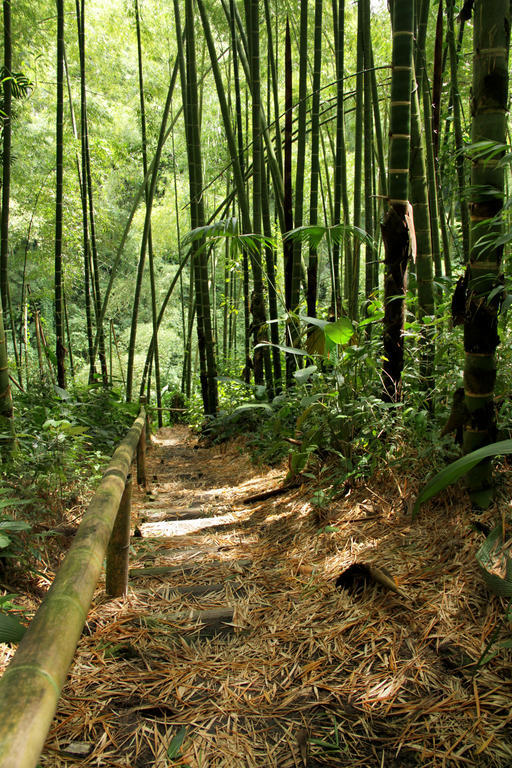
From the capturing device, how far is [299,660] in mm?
1058

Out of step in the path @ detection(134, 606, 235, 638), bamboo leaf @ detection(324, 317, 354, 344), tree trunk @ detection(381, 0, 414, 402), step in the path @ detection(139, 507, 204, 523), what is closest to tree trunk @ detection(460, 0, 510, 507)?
tree trunk @ detection(381, 0, 414, 402)

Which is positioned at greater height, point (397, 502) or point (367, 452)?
point (367, 452)

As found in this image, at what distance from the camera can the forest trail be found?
0.82 metres

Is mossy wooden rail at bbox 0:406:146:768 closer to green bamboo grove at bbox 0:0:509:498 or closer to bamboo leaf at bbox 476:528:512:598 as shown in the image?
bamboo leaf at bbox 476:528:512:598

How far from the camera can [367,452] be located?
1.80m

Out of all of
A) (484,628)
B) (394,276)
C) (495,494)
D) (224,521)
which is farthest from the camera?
(224,521)

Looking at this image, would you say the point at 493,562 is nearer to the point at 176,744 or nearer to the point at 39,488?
the point at 176,744

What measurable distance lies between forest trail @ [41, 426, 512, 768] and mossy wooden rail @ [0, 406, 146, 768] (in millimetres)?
291

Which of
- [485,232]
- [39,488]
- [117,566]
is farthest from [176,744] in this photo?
[485,232]

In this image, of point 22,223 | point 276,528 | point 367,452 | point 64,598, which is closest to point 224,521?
point 276,528

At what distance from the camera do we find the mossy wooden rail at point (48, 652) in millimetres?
466

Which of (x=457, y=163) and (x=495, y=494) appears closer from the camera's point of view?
(x=495, y=494)

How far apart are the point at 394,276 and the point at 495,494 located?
0.81m

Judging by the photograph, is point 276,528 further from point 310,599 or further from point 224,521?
point 310,599
